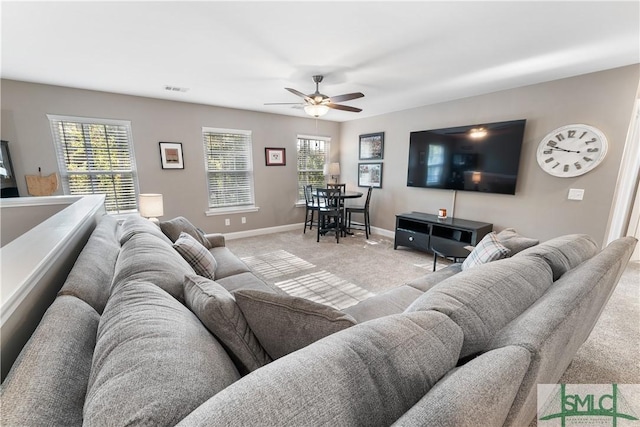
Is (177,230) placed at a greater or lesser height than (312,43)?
lesser

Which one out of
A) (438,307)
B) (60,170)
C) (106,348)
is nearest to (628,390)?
(438,307)

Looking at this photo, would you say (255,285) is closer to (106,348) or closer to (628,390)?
(106,348)

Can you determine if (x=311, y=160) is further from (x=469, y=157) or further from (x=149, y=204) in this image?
(x=149, y=204)

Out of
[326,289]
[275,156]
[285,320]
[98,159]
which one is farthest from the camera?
[275,156]

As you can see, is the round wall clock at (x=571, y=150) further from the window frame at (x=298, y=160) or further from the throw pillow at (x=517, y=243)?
the window frame at (x=298, y=160)

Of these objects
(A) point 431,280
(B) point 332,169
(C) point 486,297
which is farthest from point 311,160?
(C) point 486,297

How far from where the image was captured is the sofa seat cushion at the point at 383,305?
4.74 feet

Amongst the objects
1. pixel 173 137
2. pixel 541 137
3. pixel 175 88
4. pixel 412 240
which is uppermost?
pixel 175 88

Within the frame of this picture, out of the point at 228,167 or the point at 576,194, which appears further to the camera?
the point at 228,167

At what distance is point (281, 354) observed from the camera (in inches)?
33.2

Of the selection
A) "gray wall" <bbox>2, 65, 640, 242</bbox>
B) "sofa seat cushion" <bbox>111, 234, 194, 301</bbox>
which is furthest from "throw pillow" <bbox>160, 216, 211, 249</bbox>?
"gray wall" <bbox>2, 65, 640, 242</bbox>

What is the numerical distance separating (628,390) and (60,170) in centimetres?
567

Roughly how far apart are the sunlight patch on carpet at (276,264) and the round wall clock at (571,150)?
317 cm

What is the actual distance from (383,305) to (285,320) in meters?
0.89
